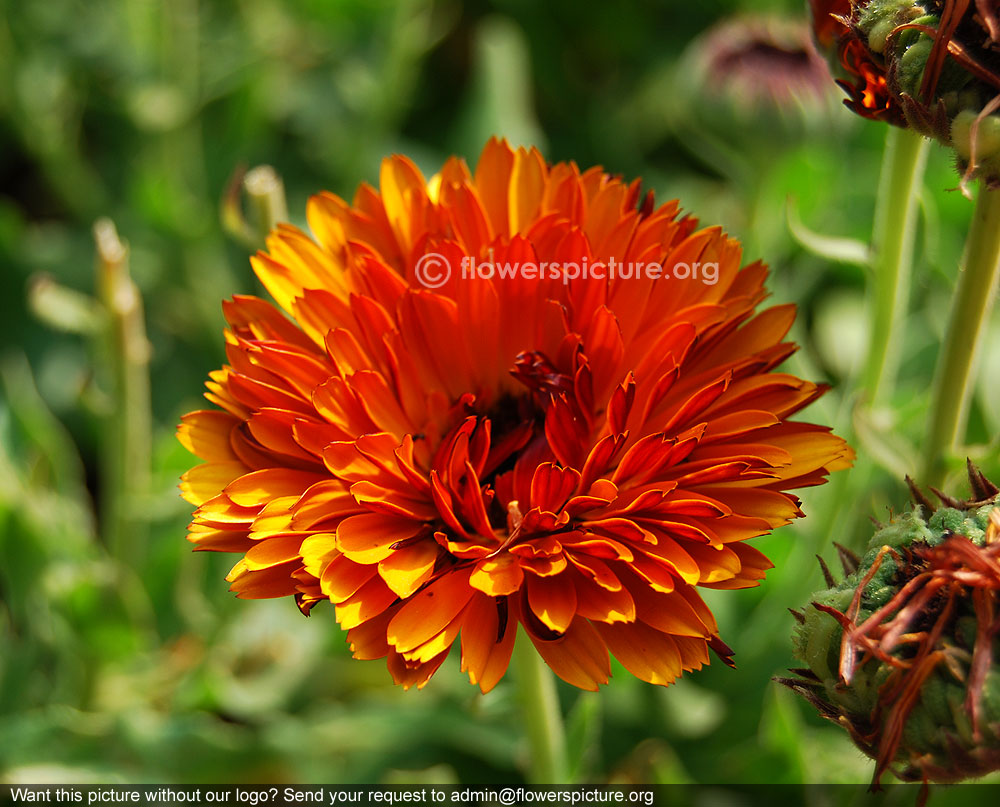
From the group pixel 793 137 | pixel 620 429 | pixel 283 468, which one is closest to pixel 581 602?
pixel 620 429

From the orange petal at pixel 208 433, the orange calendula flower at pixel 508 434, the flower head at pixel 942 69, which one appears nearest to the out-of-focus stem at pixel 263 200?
the orange calendula flower at pixel 508 434

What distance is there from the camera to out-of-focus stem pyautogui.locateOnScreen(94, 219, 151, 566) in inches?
53.0

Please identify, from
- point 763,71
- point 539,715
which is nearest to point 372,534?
point 539,715

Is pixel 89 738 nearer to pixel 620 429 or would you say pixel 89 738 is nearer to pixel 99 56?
pixel 620 429

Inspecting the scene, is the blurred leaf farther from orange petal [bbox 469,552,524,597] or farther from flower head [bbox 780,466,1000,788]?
orange petal [bbox 469,552,524,597]

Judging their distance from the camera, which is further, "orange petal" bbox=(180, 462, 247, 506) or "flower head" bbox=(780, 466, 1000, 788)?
"orange petal" bbox=(180, 462, 247, 506)

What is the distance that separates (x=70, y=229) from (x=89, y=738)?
1.40 m

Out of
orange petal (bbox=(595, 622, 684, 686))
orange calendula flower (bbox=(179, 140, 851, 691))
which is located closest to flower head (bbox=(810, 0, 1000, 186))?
orange calendula flower (bbox=(179, 140, 851, 691))

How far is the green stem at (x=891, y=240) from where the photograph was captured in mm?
1109

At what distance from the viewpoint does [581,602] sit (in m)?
0.90

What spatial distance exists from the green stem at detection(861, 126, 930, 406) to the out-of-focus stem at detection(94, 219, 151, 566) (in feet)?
3.05

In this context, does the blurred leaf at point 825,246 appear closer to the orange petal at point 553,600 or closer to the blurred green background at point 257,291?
the blurred green background at point 257,291

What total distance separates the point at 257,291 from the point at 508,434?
3.77ft

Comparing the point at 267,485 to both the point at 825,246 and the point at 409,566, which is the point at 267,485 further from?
the point at 825,246
